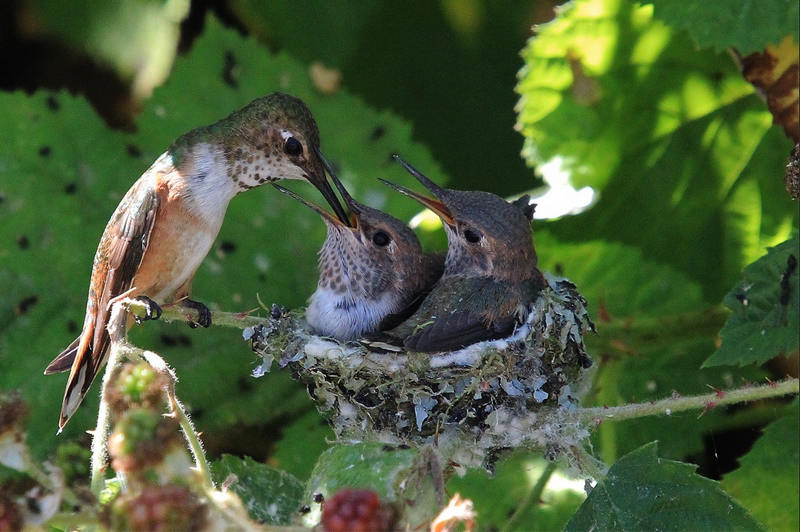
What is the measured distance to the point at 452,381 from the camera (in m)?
3.62

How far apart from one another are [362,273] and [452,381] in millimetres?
857

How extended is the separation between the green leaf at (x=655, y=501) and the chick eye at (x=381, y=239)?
171cm

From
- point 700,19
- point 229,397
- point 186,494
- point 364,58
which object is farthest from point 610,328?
point 186,494

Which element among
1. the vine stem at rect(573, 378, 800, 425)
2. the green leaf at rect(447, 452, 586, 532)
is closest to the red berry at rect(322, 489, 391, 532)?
the vine stem at rect(573, 378, 800, 425)

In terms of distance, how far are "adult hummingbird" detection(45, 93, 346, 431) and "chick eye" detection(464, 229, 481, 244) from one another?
2.18ft

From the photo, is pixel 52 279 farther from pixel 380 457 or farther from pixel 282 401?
A: pixel 380 457

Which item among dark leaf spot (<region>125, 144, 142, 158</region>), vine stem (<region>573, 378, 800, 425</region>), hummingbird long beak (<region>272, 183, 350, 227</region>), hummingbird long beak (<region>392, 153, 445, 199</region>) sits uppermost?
hummingbird long beak (<region>392, 153, 445, 199</region>)

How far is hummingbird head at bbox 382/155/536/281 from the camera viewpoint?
13.1ft

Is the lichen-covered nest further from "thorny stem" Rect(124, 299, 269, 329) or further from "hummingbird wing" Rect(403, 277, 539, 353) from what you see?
"thorny stem" Rect(124, 299, 269, 329)

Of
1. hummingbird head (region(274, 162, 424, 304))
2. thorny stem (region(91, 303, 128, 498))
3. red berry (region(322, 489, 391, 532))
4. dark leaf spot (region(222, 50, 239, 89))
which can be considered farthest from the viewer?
dark leaf spot (region(222, 50, 239, 89))

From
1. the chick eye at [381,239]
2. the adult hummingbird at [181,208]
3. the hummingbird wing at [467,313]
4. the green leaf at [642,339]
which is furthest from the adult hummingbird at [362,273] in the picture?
the green leaf at [642,339]

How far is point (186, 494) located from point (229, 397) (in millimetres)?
2711

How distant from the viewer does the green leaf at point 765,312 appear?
9.32 feet

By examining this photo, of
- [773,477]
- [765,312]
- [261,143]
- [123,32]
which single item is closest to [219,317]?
[261,143]
